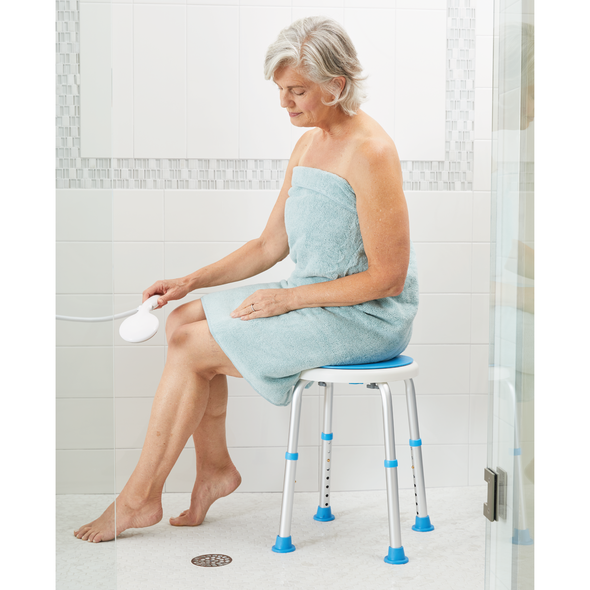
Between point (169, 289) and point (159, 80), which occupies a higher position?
point (159, 80)

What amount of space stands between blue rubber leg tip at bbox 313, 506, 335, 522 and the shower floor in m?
0.02

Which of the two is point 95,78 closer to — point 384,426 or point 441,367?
point 384,426

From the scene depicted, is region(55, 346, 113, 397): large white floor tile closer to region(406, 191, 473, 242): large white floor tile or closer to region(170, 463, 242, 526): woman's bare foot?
region(170, 463, 242, 526): woman's bare foot

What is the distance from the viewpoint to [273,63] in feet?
4.93

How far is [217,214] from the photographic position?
1849 mm

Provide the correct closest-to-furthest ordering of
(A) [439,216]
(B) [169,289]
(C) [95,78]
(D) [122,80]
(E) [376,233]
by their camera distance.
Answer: (C) [95,78], (E) [376,233], (B) [169,289], (D) [122,80], (A) [439,216]

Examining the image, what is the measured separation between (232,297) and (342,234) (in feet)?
1.00

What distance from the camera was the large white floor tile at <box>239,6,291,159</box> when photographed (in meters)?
1.81

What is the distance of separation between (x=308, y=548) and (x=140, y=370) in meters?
0.67

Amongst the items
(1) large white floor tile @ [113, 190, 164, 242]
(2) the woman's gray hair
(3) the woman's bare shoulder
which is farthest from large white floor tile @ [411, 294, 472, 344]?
(1) large white floor tile @ [113, 190, 164, 242]

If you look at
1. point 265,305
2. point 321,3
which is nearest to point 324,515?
point 265,305
